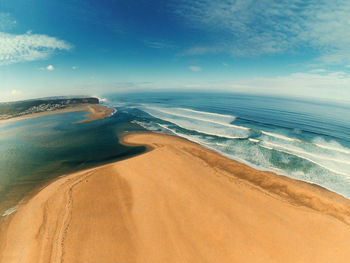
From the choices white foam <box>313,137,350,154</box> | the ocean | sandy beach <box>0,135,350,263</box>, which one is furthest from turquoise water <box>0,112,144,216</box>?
white foam <box>313,137,350,154</box>

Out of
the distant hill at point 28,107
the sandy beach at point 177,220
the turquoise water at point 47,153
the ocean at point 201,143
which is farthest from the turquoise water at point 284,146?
the distant hill at point 28,107

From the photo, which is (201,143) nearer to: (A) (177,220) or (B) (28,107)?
(A) (177,220)

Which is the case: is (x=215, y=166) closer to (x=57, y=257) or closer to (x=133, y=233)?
(x=133, y=233)

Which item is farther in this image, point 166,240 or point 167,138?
point 167,138

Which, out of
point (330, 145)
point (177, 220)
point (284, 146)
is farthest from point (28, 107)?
point (330, 145)

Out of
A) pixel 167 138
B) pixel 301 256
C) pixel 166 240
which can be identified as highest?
pixel 167 138

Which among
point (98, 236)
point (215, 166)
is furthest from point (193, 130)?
point (98, 236)

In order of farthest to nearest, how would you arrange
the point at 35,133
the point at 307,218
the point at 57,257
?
the point at 35,133
the point at 307,218
the point at 57,257
